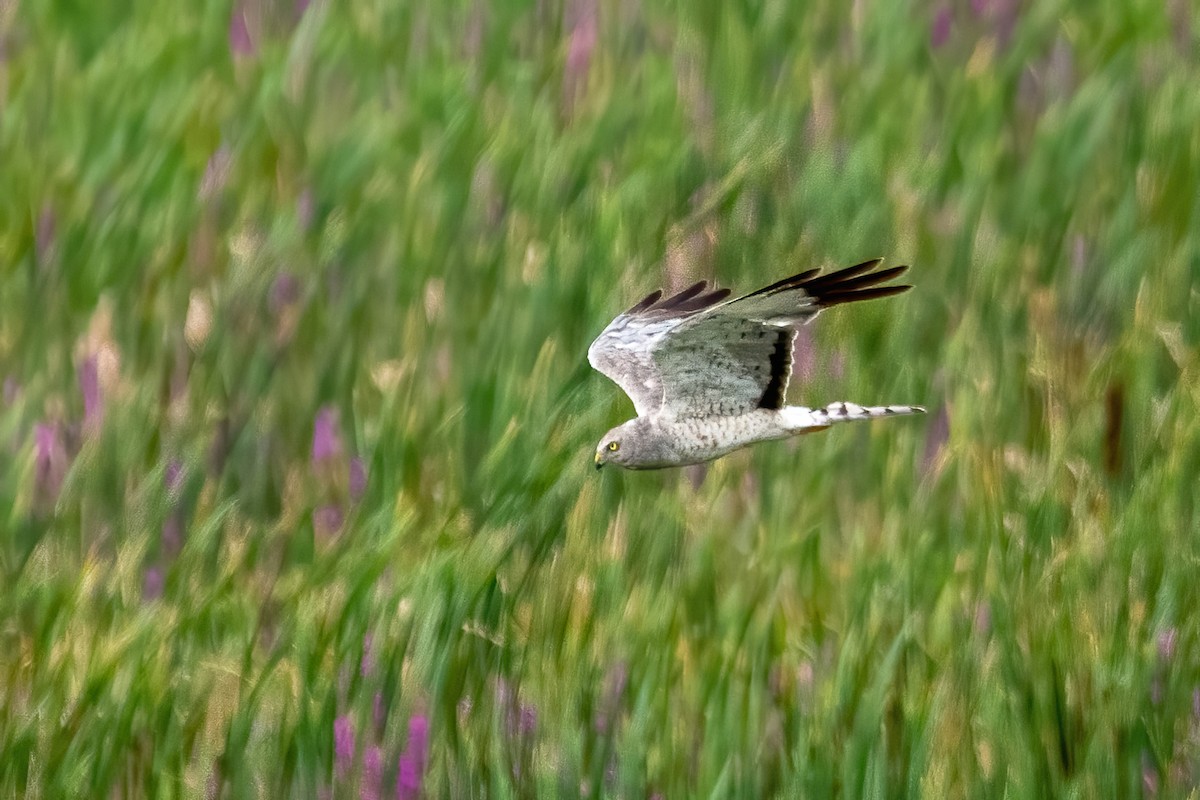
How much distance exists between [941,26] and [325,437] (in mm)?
2065

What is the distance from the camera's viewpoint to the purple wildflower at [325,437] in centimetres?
320

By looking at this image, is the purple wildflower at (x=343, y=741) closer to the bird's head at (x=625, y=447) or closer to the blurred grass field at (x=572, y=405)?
the blurred grass field at (x=572, y=405)

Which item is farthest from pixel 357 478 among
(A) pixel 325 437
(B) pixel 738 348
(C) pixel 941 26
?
(C) pixel 941 26

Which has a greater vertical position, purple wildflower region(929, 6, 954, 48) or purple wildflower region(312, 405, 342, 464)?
purple wildflower region(929, 6, 954, 48)

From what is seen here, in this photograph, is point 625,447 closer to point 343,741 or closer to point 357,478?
point 357,478

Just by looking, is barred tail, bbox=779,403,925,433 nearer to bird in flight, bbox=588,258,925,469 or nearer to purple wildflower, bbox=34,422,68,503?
bird in flight, bbox=588,258,925,469

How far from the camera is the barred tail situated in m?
3.02

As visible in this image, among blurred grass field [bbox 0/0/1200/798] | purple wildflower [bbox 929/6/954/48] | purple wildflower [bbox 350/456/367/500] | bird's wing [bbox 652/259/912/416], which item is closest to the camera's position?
blurred grass field [bbox 0/0/1200/798]

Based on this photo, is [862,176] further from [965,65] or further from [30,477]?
[30,477]

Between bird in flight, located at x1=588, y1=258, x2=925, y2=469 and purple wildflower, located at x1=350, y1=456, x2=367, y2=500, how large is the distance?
39cm

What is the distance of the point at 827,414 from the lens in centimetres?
303

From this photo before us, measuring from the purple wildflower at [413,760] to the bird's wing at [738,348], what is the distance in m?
0.77

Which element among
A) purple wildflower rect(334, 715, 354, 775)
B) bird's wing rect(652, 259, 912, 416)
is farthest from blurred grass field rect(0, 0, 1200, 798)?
bird's wing rect(652, 259, 912, 416)

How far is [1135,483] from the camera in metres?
3.01
